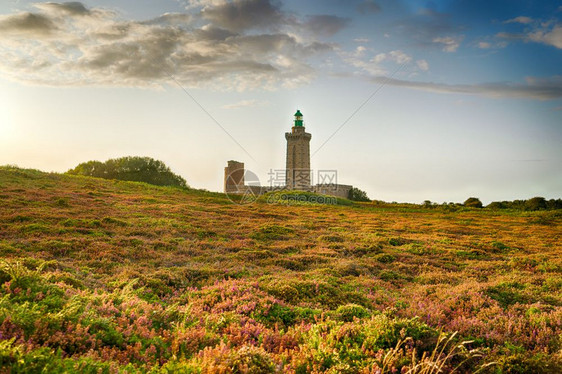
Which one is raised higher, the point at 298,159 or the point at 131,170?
the point at 298,159

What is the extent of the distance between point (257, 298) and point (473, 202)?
65.0 metres

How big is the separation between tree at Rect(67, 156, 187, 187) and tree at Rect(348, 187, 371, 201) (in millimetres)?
45607

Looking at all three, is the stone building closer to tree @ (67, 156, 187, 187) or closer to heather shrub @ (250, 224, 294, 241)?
tree @ (67, 156, 187, 187)

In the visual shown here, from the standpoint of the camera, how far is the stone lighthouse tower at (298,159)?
91250mm

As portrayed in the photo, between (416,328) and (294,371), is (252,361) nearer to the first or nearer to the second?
(294,371)

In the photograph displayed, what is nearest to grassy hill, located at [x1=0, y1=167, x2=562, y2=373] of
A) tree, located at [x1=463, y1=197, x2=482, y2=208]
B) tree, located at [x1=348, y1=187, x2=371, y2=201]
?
tree, located at [x1=463, y1=197, x2=482, y2=208]

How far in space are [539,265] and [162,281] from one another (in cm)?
1716

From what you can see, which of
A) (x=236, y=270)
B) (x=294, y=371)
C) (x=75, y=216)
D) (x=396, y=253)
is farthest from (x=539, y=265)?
(x=75, y=216)

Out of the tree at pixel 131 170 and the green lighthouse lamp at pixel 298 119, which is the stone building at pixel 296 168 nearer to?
the green lighthouse lamp at pixel 298 119

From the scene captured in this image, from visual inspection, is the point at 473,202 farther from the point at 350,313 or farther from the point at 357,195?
the point at 350,313

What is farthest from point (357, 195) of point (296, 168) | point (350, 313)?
point (350, 313)

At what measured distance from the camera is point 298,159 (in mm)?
91688

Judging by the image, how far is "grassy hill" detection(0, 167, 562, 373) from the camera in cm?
561

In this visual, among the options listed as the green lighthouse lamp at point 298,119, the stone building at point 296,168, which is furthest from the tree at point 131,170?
the green lighthouse lamp at point 298,119
